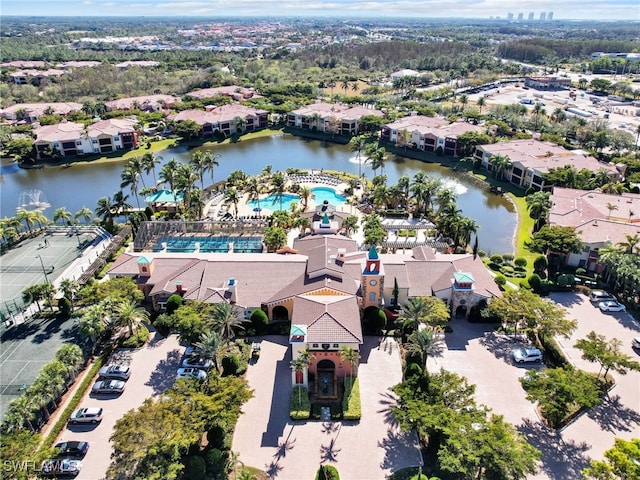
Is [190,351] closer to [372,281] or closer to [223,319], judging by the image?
[223,319]

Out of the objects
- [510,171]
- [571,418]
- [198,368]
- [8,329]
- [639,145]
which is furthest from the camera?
[639,145]

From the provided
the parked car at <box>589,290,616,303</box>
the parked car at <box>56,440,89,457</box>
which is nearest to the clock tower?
the parked car at <box>589,290,616,303</box>

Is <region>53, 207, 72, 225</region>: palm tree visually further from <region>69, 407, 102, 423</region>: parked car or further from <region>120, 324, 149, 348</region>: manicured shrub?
<region>69, 407, 102, 423</region>: parked car

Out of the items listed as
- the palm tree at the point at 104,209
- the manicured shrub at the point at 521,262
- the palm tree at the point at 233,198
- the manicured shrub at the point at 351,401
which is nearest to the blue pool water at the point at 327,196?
the palm tree at the point at 233,198

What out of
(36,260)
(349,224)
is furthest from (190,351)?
(36,260)

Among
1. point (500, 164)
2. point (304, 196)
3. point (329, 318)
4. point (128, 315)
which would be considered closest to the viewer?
point (329, 318)

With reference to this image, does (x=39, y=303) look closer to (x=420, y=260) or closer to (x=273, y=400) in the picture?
(x=273, y=400)

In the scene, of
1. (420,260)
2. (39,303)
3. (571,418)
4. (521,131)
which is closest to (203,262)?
(39,303)
